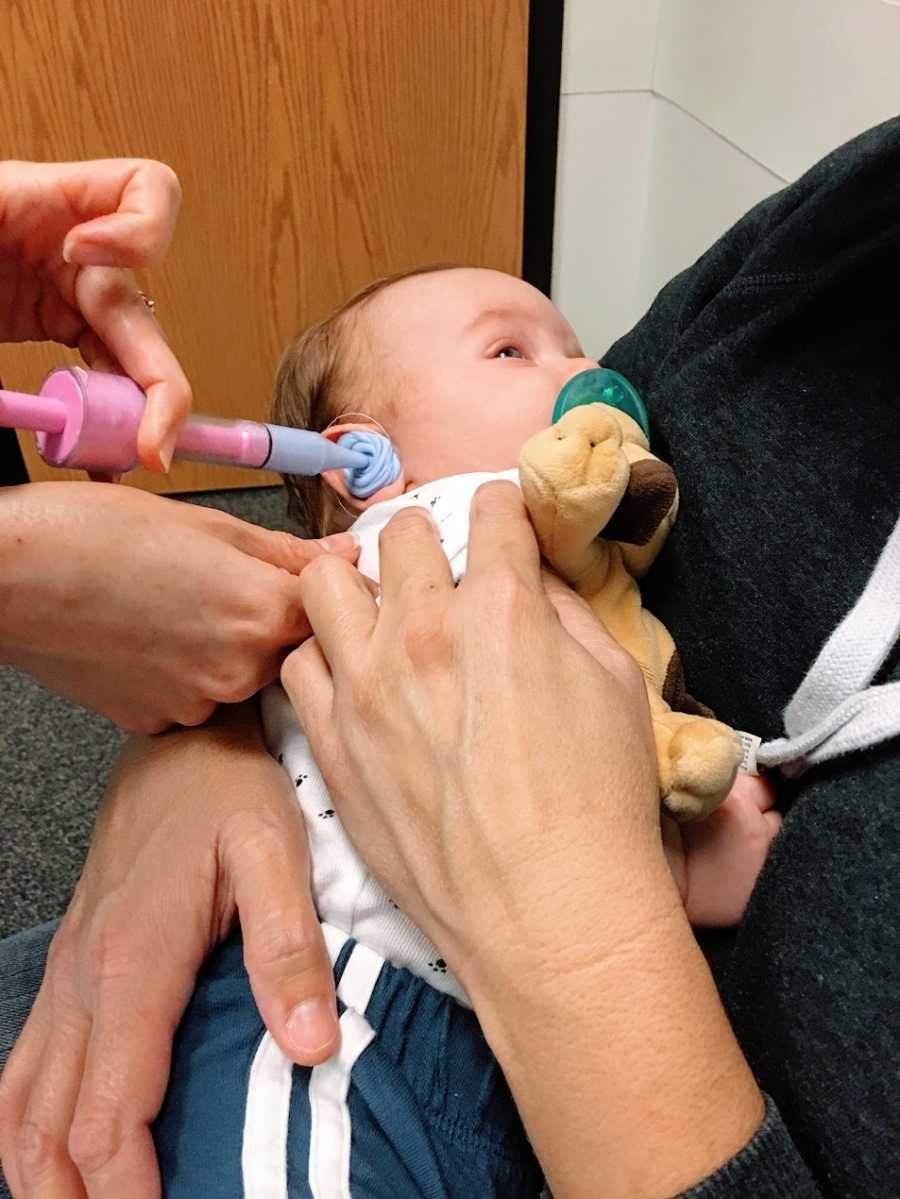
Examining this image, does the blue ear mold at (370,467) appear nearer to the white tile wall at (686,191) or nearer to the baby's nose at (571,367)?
the baby's nose at (571,367)

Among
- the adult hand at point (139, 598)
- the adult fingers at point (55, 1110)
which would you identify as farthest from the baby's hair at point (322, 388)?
the adult fingers at point (55, 1110)

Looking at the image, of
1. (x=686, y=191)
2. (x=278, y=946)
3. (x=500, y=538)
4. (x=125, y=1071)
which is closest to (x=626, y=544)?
(x=500, y=538)

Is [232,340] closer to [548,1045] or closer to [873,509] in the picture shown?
[873,509]

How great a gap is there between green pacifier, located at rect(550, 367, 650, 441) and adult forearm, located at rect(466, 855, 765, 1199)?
0.43 m

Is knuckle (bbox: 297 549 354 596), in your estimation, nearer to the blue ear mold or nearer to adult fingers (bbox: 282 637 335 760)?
adult fingers (bbox: 282 637 335 760)

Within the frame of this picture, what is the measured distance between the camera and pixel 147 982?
637mm

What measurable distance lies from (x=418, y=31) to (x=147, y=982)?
1701 mm

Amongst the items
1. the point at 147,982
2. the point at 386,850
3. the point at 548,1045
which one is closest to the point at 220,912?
the point at 147,982

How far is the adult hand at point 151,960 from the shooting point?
0.60 meters

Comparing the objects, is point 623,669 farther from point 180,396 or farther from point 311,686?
point 180,396

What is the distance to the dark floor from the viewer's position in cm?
136

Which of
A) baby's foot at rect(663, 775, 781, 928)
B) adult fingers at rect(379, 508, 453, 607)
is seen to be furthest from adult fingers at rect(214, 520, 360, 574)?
baby's foot at rect(663, 775, 781, 928)

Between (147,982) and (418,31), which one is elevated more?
(418,31)

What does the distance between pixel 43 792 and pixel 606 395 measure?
3.77 feet
